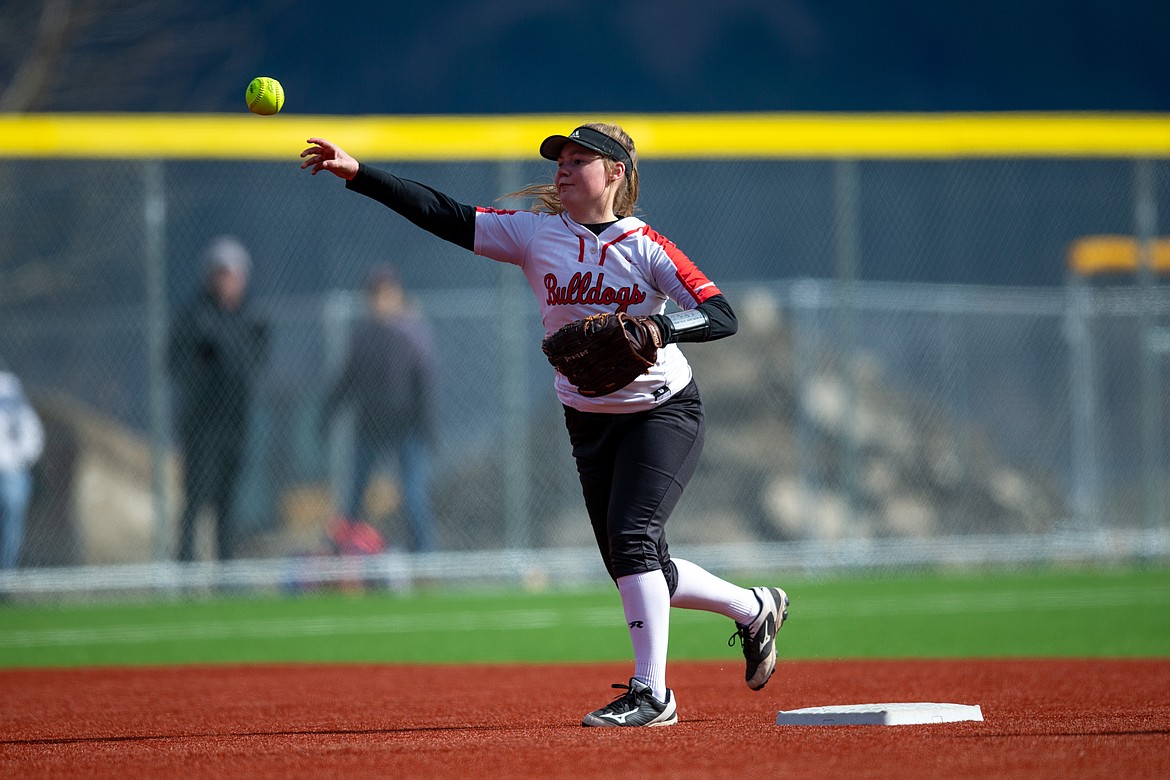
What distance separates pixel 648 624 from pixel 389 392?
6.84 meters

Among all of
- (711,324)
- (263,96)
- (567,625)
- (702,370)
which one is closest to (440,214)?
(263,96)

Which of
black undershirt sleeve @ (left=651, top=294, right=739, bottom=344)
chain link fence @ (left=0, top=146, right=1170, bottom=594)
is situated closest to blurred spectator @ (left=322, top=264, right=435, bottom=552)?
chain link fence @ (left=0, top=146, right=1170, bottom=594)

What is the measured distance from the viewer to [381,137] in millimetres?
11094

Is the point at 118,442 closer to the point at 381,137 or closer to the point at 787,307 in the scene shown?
the point at 381,137

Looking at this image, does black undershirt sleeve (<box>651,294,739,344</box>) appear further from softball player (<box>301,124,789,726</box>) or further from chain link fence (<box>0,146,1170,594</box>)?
chain link fence (<box>0,146,1170,594</box>)

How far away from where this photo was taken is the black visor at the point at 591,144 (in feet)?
14.9

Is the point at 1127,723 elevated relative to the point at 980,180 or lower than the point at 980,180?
lower

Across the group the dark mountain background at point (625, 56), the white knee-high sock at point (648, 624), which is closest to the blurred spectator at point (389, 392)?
the dark mountain background at point (625, 56)

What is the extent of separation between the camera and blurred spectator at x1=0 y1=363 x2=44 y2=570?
406 inches

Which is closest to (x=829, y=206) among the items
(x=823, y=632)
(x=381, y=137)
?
(x=381, y=137)

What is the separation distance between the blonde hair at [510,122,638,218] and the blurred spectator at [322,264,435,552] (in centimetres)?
616

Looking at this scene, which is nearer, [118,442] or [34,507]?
[34,507]

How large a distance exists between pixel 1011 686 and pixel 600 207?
2.27 meters

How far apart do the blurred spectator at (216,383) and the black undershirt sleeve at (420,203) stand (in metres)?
6.39
